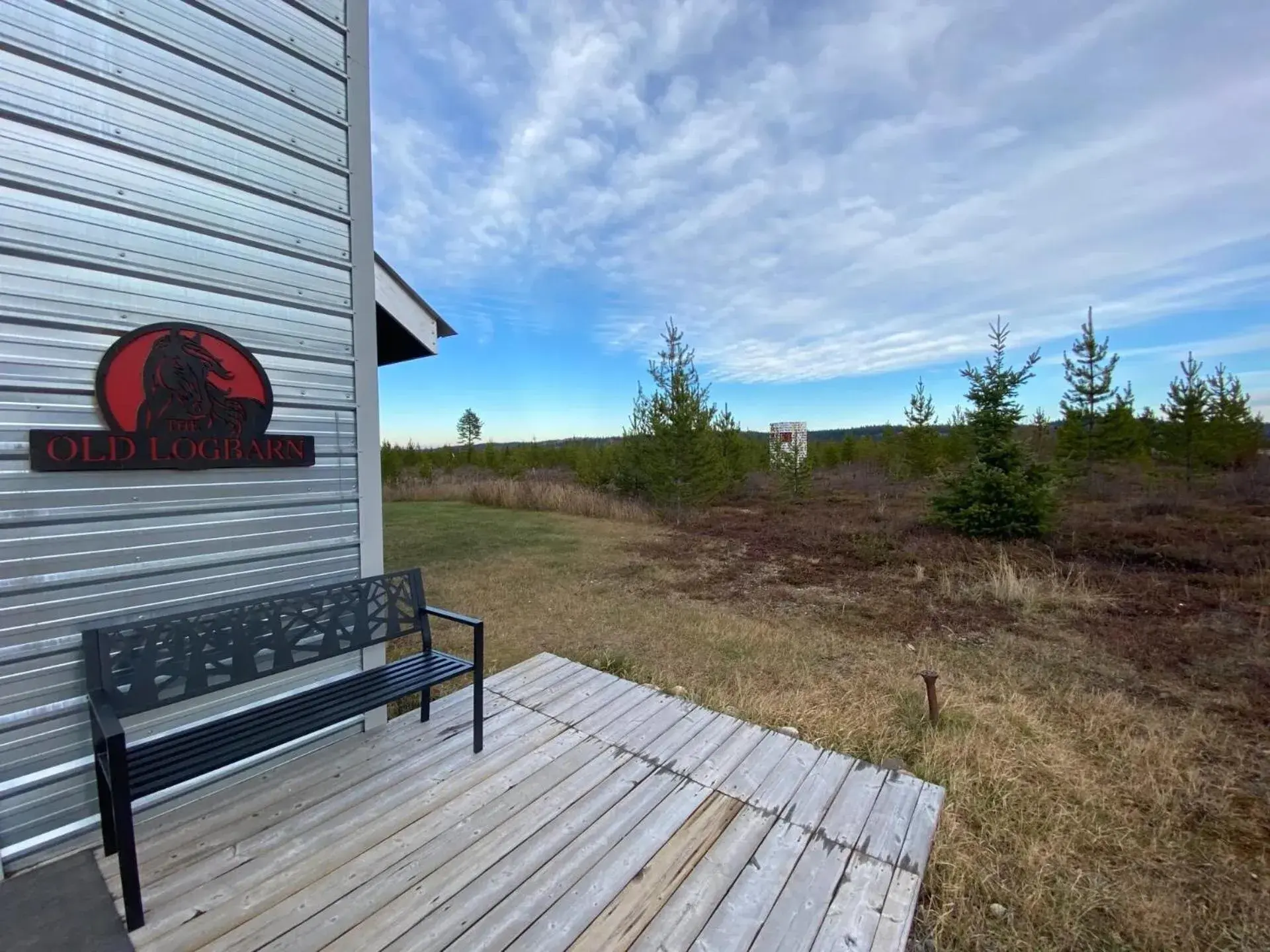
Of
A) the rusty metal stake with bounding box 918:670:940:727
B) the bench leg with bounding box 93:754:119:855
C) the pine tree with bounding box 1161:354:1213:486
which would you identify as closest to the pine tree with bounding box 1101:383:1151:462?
the pine tree with bounding box 1161:354:1213:486

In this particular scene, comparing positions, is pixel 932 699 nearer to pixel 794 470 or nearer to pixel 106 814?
pixel 106 814

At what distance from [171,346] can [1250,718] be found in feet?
19.6

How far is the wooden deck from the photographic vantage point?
137cm

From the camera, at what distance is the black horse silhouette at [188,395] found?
1795 millimetres

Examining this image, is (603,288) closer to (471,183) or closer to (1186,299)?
(471,183)

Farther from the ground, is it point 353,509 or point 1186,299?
point 1186,299

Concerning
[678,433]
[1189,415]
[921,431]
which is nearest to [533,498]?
[678,433]

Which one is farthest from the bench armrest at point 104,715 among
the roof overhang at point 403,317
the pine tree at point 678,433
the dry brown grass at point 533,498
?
the pine tree at point 678,433

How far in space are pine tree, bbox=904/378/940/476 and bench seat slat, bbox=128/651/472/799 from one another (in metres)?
18.4

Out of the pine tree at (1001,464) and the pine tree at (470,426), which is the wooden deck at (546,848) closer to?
the pine tree at (1001,464)

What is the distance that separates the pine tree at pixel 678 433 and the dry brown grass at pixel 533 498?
101 cm

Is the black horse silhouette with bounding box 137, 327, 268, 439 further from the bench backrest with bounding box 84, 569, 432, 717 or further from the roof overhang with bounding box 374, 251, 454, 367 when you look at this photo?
the roof overhang with bounding box 374, 251, 454, 367

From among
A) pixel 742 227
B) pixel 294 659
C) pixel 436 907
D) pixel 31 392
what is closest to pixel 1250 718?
pixel 436 907

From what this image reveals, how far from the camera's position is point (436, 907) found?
1426 mm
